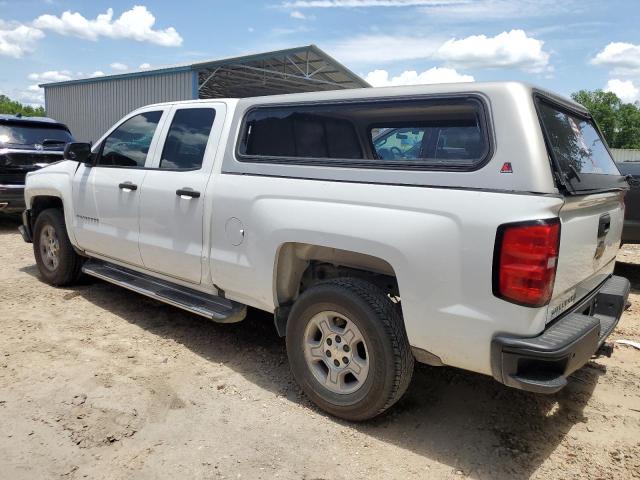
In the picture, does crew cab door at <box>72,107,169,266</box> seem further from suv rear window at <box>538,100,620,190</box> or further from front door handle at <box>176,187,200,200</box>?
suv rear window at <box>538,100,620,190</box>

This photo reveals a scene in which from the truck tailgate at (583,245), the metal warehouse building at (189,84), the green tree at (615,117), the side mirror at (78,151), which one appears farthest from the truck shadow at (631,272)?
the green tree at (615,117)

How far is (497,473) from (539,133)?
68.3 inches

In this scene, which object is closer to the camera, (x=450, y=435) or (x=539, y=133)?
(x=539, y=133)

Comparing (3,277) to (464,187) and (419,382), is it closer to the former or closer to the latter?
(419,382)

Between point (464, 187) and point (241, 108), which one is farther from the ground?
point (241, 108)

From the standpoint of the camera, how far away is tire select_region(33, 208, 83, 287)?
5.52 meters

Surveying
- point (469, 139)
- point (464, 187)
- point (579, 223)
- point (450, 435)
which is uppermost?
point (469, 139)

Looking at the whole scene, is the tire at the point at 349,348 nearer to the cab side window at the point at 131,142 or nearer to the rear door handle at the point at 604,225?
the rear door handle at the point at 604,225

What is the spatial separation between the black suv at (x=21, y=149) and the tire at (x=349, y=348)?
733cm

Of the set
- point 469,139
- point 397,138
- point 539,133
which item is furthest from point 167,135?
point 539,133

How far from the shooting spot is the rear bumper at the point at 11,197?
8664 millimetres

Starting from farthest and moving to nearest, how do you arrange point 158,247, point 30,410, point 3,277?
point 3,277 < point 158,247 < point 30,410

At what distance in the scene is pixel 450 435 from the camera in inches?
124

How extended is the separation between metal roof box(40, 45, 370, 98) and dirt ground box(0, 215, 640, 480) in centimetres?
1291
